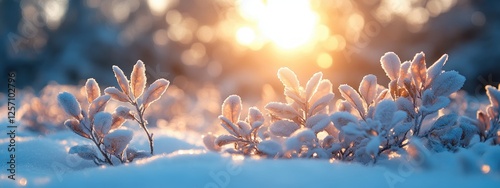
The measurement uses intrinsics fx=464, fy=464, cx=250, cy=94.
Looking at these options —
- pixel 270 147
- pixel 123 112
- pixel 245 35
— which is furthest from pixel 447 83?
pixel 245 35

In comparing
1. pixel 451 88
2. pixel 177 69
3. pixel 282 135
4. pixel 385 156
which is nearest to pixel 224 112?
pixel 282 135

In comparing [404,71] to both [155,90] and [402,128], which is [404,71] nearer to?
[402,128]

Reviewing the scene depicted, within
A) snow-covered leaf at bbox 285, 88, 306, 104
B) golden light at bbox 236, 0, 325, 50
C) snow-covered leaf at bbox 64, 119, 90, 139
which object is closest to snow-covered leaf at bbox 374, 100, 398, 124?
snow-covered leaf at bbox 285, 88, 306, 104

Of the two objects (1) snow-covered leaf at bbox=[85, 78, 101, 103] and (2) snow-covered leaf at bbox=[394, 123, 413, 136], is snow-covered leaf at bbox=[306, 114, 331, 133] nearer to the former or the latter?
(2) snow-covered leaf at bbox=[394, 123, 413, 136]

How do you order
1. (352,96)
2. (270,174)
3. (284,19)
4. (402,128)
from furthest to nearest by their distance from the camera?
(284,19), (352,96), (402,128), (270,174)

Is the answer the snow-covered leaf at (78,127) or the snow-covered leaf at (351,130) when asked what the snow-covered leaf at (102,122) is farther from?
the snow-covered leaf at (351,130)

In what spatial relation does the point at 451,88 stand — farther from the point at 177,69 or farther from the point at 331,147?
the point at 177,69

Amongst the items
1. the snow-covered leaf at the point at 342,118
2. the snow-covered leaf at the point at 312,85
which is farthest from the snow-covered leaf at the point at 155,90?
the snow-covered leaf at the point at 342,118
